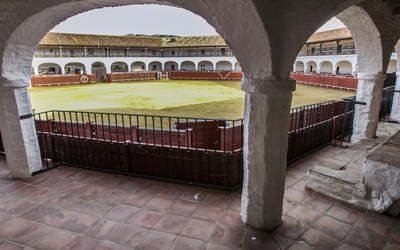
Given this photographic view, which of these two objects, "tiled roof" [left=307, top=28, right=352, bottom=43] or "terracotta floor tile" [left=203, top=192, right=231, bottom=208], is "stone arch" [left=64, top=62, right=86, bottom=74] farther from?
"terracotta floor tile" [left=203, top=192, right=231, bottom=208]

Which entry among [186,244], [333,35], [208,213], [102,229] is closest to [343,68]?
[333,35]

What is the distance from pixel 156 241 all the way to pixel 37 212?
6.75 ft

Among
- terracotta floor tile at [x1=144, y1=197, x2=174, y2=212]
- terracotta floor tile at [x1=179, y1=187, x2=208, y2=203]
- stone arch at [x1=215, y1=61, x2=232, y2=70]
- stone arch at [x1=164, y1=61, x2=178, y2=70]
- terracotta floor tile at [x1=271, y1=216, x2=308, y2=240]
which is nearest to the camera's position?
terracotta floor tile at [x1=271, y1=216, x2=308, y2=240]

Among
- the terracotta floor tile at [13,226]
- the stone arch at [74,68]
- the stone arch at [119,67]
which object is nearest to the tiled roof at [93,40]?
the stone arch at [74,68]

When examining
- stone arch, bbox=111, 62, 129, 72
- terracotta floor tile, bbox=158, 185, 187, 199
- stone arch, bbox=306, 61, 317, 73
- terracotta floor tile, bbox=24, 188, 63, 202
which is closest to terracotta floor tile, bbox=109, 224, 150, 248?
terracotta floor tile, bbox=158, 185, 187, 199

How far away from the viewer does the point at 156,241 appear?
10.3 feet

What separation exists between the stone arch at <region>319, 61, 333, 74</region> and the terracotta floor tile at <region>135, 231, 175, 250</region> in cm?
3341

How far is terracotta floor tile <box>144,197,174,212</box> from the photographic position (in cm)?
385

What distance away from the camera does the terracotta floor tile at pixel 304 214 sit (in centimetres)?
348

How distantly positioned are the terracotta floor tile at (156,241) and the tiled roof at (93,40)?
1386 inches

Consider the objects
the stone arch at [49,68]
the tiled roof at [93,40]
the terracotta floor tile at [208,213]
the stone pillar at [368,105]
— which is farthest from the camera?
the stone arch at [49,68]

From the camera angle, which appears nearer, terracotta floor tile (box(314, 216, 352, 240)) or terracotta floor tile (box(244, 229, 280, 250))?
terracotta floor tile (box(244, 229, 280, 250))

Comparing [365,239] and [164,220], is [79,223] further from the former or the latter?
[365,239]

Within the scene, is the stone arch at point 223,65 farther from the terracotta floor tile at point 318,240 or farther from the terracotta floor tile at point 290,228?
the terracotta floor tile at point 318,240
